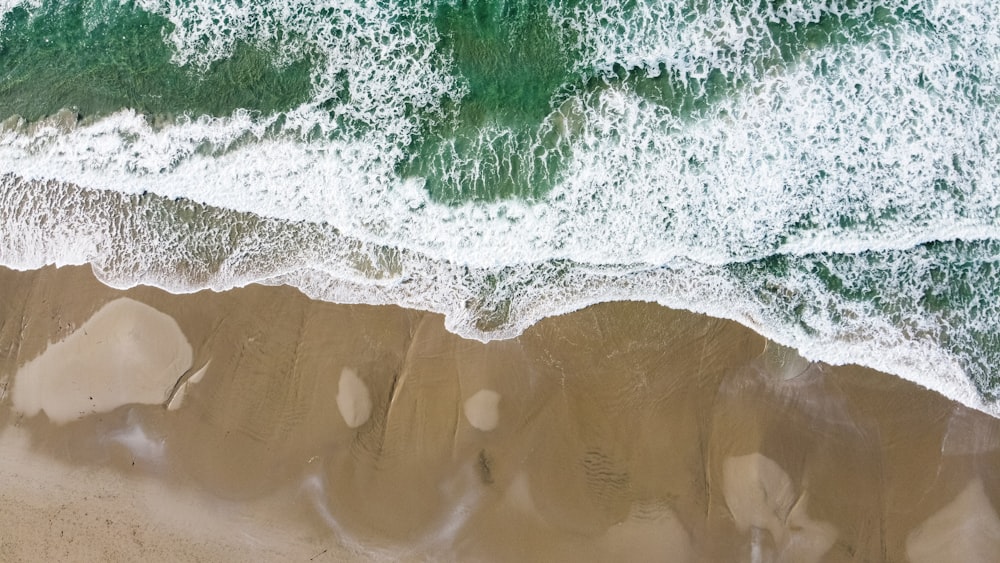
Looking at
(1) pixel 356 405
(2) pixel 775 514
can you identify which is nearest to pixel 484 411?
(1) pixel 356 405

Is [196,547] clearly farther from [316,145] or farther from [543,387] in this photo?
[316,145]

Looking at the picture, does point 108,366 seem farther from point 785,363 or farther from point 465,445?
point 785,363

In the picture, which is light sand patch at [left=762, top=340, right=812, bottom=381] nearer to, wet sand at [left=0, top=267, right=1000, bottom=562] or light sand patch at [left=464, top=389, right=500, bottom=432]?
wet sand at [left=0, top=267, right=1000, bottom=562]

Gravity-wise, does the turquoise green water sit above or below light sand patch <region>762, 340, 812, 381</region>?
above

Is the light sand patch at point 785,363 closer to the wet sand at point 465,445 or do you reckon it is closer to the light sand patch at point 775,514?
the wet sand at point 465,445

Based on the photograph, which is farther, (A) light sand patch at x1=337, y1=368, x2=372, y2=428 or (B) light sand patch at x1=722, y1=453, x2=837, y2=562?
(A) light sand patch at x1=337, y1=368, x2=372, y2=428

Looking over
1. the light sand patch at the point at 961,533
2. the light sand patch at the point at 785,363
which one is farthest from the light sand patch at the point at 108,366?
the light sand patch at the point at 961,533

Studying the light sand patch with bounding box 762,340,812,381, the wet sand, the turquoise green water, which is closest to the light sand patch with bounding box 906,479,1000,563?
the wet sand
